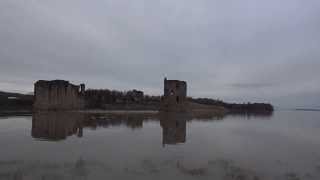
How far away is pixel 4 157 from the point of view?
463 inches

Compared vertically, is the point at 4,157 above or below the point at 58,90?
below

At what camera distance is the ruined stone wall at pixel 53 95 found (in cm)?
5601

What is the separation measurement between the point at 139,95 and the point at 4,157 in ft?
226

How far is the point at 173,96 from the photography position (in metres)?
59.7

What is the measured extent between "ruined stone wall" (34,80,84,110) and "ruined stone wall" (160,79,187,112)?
15285 mm

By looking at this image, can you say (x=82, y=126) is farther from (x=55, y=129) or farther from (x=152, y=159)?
(x=152, y=159)

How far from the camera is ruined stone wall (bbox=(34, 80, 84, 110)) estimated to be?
5601 cm

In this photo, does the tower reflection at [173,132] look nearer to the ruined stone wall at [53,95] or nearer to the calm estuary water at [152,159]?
the calm estuary water at [152,159]

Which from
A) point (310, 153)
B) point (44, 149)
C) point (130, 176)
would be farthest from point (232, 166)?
point (44, 149)

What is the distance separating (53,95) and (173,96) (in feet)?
61.7

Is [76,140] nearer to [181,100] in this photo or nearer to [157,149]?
[157,149]

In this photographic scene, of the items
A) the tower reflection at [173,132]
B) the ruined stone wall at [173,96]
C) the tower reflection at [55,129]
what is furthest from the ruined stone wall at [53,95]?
the tower reflection at [173,132]

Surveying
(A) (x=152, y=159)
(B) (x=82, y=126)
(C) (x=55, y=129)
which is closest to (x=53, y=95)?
(B) (x=82, y=126)

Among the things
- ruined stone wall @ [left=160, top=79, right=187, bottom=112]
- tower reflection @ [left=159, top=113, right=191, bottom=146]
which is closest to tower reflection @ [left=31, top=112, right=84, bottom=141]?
tower reflection @ [left=159, top=113, right=191, bottom=146]
